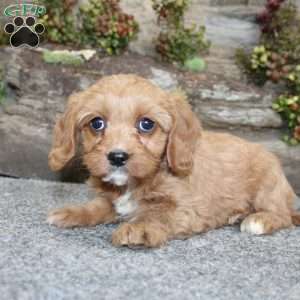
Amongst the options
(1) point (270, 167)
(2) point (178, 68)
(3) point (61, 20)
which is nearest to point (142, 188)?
(1) point (270, 167)

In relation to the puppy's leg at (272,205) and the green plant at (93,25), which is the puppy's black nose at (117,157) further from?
the green plant at (93,25)

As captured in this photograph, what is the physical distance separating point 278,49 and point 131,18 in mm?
1387

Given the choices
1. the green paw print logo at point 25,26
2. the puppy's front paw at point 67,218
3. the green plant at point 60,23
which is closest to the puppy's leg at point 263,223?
the puppy's front paw at point 67,218

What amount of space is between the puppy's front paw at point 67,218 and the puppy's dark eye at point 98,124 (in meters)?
0.62

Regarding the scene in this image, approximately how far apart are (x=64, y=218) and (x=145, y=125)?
0.81m

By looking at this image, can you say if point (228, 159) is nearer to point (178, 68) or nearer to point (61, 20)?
point (178, 68)

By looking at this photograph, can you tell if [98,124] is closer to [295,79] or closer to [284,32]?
[295,79]

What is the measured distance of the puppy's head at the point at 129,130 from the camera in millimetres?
3234

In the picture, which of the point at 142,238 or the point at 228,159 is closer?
the point at 142,238

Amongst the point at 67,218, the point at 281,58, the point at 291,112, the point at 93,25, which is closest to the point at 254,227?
the point at 67,218

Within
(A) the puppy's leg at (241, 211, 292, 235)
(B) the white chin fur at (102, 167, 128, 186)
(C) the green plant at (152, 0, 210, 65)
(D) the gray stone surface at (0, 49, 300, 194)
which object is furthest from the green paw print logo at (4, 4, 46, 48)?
(A) the puppy's leg at (241, 211, 292, 235)

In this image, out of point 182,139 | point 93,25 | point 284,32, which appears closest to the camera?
point 182,139

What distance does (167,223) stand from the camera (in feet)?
11.3

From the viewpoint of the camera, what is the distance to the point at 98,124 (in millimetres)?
3379
